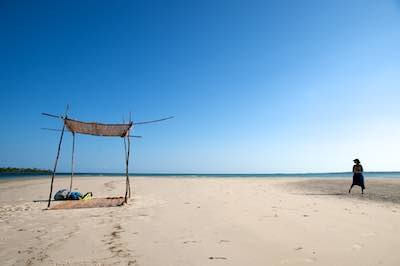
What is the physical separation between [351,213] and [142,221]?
19.0 ft

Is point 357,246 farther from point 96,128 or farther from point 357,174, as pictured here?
point 357,174

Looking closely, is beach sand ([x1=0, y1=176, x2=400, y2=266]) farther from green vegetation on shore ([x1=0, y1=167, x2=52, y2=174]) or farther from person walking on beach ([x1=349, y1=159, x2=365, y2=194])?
green vegetation on shore ([x1=0, y1=167, x2=52, y2=174])

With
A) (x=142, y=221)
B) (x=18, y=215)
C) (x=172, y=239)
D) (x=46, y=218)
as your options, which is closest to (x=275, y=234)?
(x=172, y=239)

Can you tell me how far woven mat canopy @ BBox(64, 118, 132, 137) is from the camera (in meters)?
11.0

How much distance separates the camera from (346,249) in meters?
4.42

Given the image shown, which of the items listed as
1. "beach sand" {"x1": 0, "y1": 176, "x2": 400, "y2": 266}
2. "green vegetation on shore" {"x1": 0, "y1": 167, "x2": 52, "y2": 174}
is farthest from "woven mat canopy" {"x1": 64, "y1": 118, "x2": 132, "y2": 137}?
"green vegetation on shore" {"x1": 0, "y1": 167, "x2": 52, "y2": 174}

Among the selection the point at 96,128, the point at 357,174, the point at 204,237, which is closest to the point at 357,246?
the point at 204,237

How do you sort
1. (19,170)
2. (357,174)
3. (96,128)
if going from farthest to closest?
(19,170) → (357,174) → (96,128)

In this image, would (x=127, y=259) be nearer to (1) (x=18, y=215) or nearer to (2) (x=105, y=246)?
(2) (x=105, y=246)

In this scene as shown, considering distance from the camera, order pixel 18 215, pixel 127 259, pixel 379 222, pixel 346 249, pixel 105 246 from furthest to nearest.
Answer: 1. pixel 18 215
2. pixel 379 222
3. pixel 105 246
4. pixel 346 249
5. pixel 127 259

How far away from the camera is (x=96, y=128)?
1138 cm

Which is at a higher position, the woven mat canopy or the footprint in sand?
the woven mat canopy

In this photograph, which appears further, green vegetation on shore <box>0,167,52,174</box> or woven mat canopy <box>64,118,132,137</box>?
green vegetation on shore <box>0,167,52,174</box>

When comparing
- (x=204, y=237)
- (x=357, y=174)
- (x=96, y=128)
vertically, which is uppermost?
(x=96, y=128)
